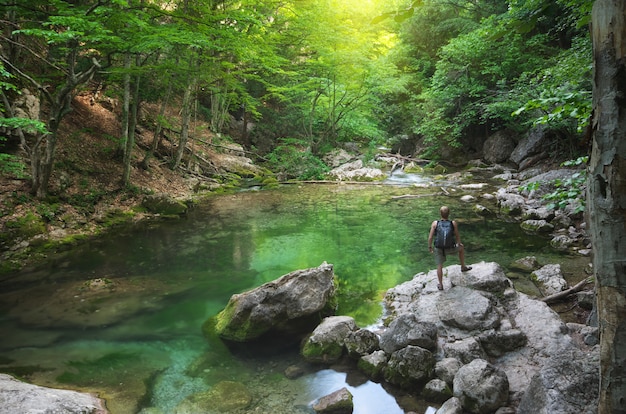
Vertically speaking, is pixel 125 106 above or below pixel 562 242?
above

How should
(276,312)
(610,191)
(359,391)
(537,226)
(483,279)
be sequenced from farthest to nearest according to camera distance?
(537,226) < (483,279) < (276,312) < (359,391) < (610,191)

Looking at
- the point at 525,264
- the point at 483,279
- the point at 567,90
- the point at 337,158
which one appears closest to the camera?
the point at 483,279

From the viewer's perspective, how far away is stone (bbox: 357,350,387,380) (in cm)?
557

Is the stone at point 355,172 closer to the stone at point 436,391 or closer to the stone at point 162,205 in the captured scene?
the stone at point 162,205

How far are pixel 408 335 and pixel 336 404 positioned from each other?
1475 millimetres

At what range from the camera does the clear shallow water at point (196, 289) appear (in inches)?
220

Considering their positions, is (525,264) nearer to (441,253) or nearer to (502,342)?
(441,253)

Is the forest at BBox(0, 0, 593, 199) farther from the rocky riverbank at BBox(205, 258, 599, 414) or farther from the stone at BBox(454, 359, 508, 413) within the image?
the stone at BBox(454, 359, 508, 413)

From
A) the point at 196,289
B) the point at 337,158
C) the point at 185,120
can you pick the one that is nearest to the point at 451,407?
the point at 196,289

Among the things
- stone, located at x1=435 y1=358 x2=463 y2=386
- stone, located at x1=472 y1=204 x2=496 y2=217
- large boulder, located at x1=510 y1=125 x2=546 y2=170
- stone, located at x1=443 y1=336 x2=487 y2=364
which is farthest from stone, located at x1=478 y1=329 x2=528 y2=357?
large boulder, located at x1=510 y1=125 x2=546 y2=170

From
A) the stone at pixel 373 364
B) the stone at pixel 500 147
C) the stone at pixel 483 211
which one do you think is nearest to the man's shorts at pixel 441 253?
the stone at pixel 373 364

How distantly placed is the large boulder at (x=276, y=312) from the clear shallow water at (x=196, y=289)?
0.50 metres

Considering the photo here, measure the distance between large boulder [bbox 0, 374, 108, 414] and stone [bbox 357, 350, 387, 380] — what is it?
353 cm

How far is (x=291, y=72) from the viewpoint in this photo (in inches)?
758
